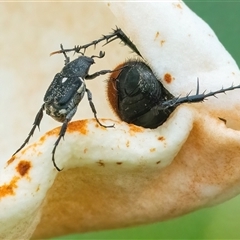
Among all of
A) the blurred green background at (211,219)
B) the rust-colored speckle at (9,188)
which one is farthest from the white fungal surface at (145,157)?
the blurred green background at (211,219)

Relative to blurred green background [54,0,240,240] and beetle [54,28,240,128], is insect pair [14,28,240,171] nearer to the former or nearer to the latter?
beetle [54,28,240,128]

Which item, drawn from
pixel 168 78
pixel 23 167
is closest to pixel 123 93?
pixel 168 78

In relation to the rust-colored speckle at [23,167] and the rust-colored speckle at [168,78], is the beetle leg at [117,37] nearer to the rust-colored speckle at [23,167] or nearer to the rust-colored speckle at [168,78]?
the rust-colored speckle at [168,78]

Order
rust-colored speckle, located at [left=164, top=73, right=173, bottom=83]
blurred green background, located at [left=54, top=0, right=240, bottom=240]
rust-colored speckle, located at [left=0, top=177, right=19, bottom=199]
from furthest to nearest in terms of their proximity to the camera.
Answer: blurred green background, located at [left=54, top=0, right=240, bottom=240], rust-colored speckle, located at [left=164, top=73, right=173, bottom=83], rust-colored speckle, located at [left=0, top=177, right=19, bottom=199]

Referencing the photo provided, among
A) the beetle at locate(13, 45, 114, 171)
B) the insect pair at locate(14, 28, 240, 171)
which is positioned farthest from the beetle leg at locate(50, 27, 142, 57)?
the beetle at locate(13, 45, 114, 171)

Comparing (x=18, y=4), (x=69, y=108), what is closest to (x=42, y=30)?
(x=18, y=4)

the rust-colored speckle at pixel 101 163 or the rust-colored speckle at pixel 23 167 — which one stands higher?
the rust-colored speckle at pixel 23 167
